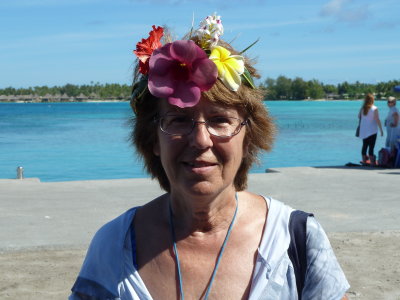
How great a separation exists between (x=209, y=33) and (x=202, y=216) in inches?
23.7

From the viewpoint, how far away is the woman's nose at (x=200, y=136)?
206cm

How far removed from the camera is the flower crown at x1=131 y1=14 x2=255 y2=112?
2.05m

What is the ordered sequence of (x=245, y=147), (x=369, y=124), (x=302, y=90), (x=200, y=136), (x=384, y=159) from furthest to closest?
(x=302, y=90)
(x=369, y=124)
(x=384, y=159)
(x=245, y=147)
(x=200, y=136)

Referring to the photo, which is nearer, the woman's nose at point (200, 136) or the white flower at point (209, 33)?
the woman's nose at point (200, 136)

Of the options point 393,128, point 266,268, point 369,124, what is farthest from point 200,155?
point 369,124

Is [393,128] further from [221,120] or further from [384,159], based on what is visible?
[221,120]

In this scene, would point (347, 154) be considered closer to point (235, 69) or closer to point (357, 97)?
point (235, 69)

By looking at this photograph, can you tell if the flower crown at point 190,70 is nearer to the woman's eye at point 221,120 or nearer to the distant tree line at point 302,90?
the woman's eye at point 221,120

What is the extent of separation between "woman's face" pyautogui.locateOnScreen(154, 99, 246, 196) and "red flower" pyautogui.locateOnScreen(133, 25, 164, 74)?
148 mm

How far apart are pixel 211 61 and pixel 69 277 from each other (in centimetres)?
406

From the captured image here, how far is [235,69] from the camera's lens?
2121 mm

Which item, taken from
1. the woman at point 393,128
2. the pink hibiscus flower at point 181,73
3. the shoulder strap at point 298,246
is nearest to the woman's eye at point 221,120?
the pink hibiscus flower at point 181,73

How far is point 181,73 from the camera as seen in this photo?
2.08m

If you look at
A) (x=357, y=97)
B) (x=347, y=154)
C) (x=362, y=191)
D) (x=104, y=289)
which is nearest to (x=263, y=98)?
(x=104, y=289)
